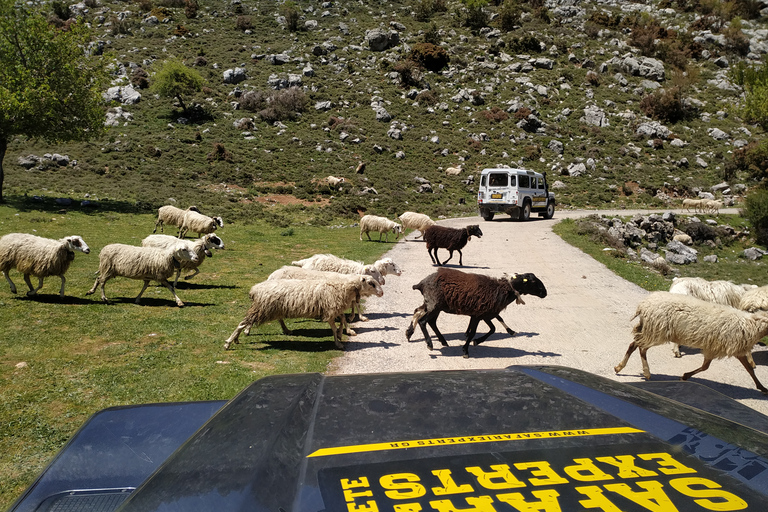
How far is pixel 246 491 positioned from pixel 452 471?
61 centimetres

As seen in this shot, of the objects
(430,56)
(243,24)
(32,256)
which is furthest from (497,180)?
(243,24)

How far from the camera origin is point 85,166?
35.1 meters

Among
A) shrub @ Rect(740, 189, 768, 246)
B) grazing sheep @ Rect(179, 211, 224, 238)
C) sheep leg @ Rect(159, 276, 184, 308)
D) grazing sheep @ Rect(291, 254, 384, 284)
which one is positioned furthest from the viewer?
shrub @ Rect(740, 189, 768, 246)

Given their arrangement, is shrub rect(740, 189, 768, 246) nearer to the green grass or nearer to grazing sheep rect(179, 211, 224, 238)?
the green grass

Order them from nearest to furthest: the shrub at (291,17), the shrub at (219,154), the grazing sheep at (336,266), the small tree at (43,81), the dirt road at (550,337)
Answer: the dirt road at (550,337) < the grazing sheep at (336,266) < the small tree at (43,81) < the shrub at (219,154) < the shrub at (291,17)

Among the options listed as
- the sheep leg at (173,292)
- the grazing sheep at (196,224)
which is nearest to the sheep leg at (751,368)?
the sheep leg at (173,292)

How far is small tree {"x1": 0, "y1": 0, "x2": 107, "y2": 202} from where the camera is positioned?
2391cm

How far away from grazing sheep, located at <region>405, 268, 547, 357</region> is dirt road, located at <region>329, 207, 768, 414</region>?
0.58 meters

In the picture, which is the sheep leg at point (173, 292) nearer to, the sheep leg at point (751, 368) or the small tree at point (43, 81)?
the sheep leg at point (751, 368)

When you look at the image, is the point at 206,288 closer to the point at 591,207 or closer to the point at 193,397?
the point at 193,397

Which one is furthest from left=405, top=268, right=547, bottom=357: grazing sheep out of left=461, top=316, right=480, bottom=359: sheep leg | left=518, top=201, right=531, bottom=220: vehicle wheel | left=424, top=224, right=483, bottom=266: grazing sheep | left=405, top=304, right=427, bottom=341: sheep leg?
left=518, top=201, right=531, bottom=220: vehicle wheel

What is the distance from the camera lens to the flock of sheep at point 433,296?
22.1 feet

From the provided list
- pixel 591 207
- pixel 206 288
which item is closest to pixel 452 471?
pixel 206 288

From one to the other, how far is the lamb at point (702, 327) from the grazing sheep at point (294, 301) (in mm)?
4765
